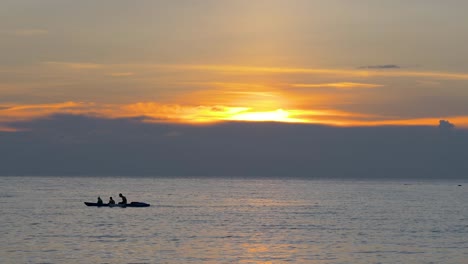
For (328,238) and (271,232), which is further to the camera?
(271,232)

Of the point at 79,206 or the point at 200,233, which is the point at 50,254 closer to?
the point at 200,233

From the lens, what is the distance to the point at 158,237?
62250 millimetres

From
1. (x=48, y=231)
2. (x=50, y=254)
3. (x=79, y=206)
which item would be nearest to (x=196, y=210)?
(x=79, y=206)

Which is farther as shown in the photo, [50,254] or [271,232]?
[271,232]

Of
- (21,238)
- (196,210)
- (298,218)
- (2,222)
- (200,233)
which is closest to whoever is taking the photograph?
(21,238)

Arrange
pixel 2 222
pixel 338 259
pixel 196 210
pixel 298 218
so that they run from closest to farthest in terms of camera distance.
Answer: pixel 338 259, pixel 2 222, pixel 298 218, pixel 196 210

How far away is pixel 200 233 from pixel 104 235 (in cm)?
798

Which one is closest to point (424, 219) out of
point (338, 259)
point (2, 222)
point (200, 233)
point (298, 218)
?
point (298, 218)

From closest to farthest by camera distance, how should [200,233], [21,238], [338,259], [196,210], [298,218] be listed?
[338,259] < [21,238] < [200,233] < [298,218] < [196,210]

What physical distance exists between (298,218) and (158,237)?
27.4 metres

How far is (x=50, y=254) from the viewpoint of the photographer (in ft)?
167

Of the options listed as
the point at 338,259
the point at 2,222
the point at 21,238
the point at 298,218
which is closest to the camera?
the point at 338,259

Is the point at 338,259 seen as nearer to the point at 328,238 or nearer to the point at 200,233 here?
the point at 328,238

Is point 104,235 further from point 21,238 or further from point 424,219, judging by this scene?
point 424,219
